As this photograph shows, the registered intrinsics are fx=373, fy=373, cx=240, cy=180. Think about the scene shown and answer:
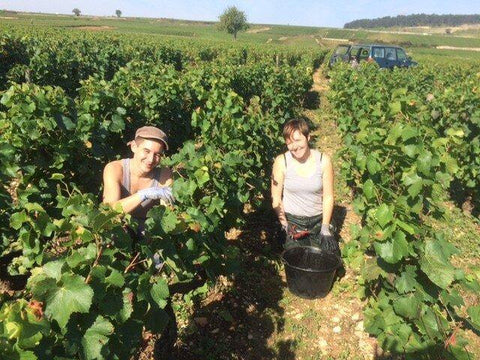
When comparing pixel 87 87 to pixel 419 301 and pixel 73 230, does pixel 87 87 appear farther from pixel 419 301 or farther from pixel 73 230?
pixel 419 301

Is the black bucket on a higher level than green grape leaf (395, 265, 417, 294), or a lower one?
lower

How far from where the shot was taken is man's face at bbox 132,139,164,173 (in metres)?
2.87

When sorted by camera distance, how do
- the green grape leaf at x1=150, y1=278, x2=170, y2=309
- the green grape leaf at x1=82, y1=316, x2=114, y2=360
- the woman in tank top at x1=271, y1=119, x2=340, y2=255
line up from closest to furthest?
the green grape leaf at x1=82, y1=316, x2=114, y2=360 < the green grape leaf at x1=150, y1=278, x2=170, y2=309 < the woman in tank top at x1=271, y1=119, x2=340, y2=255

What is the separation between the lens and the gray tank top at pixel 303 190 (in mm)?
3766

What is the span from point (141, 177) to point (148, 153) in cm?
27

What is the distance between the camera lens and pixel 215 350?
126 inches

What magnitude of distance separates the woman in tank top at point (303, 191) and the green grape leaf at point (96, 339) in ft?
8.14

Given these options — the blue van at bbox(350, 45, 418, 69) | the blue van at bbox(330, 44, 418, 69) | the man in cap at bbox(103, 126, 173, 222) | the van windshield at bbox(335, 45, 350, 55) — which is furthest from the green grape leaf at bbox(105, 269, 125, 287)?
the van windshield at bbox(335, 45, 350, 55)

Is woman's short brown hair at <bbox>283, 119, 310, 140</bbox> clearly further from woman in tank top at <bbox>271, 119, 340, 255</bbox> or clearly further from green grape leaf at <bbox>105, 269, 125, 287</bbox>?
green grape leaf at <bbox>105, 269, 125, 287</bbox>

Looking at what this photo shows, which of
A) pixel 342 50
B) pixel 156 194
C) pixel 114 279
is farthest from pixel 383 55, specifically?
pixel 114 279

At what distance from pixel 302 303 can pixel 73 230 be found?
2.78m

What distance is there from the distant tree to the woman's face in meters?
77.5

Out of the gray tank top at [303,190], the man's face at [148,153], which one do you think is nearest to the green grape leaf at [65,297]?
the man's face at [148,153]

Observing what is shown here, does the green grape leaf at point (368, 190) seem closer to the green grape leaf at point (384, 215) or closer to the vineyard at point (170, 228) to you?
the vineyard at point (170, 228)
